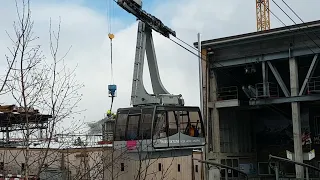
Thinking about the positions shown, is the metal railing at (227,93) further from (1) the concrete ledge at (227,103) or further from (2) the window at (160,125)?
(2) the window at (160,125)

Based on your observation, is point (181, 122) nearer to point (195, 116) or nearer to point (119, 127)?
point (195, 116)

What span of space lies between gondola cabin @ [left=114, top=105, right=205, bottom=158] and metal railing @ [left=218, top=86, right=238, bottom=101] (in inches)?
449

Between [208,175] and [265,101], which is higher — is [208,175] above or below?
below

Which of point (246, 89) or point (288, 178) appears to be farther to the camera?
point (246, 89)

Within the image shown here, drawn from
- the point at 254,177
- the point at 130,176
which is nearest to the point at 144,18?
the point at 130,176

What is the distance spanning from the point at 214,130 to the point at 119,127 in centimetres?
1234

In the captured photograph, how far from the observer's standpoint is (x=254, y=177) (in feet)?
109

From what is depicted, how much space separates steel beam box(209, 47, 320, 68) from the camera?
2783 centimetres

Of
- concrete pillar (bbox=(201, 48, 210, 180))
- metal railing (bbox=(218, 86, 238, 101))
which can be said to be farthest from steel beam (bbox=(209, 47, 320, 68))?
metal railing (bbox=(218, 86, 238, 101))

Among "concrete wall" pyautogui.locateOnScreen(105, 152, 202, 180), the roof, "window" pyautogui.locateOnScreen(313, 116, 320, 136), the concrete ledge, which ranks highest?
the roof

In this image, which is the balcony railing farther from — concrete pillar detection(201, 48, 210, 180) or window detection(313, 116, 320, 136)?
concrete pillar detection(201, 48, 210, 180)

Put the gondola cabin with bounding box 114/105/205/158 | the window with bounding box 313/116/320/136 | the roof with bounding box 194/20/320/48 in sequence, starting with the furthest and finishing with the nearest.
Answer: the window with bounding box 313/116/320/136 < the roof with bounding box 194/20/320/48 < the gondola cabin with bounding box 114/105/205/158

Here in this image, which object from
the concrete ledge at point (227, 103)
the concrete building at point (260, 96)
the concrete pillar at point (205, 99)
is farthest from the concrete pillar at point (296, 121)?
the concrete pillar at point (205, 99)

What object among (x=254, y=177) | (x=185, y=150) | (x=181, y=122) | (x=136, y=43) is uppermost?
(x=136, y=43)
